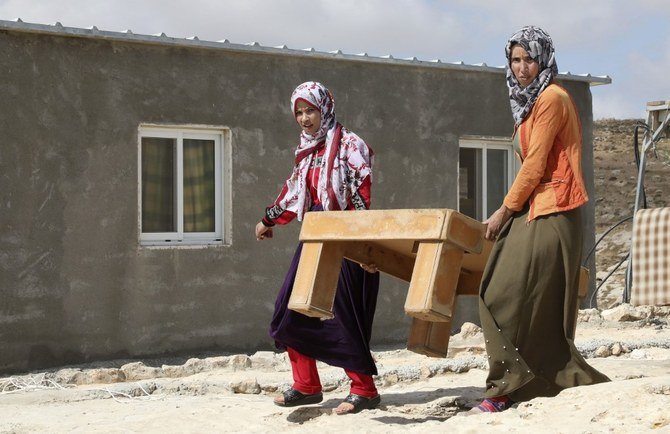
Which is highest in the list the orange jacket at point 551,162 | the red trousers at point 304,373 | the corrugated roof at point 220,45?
the corrugated roof at point 220,45

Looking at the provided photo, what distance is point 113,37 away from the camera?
32.9 ft

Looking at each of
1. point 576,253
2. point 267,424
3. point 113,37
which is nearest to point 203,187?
point 113,37

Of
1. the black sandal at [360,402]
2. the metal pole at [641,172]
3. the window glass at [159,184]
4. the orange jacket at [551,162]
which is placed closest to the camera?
the orange jacket at [551,162]

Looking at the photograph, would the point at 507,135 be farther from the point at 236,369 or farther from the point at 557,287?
the point at 557,287

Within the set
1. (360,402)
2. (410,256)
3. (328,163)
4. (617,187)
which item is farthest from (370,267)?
(617,187)

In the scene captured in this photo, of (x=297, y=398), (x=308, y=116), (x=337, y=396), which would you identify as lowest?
(x=337, y=396)

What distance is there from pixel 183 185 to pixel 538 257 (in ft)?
18.4

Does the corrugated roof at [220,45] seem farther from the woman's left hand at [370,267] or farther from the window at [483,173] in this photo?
the woman's left hand at [370,267]

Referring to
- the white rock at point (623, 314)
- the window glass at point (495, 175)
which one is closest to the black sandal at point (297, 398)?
the window glass at point (495, 175)

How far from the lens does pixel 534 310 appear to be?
5.66 m

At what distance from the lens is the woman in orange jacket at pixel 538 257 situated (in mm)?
5641

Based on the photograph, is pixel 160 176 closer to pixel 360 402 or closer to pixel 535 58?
pixel 360 402

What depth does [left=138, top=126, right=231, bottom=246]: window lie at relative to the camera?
10547 millimetres

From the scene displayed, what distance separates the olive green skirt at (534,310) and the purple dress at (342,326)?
821mm
